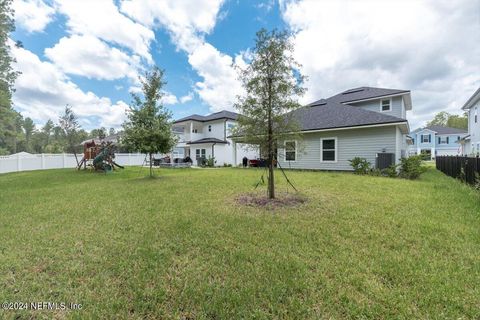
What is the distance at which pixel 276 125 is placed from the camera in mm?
6145

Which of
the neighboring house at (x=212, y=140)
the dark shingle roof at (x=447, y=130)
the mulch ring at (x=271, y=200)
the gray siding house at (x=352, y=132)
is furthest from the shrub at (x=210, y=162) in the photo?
the dark shingle roof at (x=447, y=130)

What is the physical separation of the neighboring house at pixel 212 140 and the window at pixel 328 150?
7.51 meters

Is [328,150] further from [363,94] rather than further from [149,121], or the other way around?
[149,121]

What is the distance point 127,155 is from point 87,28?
1862 cm

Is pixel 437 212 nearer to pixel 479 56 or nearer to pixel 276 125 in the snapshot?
pixel 276 125

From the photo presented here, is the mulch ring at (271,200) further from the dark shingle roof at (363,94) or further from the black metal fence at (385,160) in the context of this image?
the dark shingle roof at (363,94)

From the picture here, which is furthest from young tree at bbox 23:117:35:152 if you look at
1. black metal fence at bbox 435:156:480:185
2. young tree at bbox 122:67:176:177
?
A: black metal fence at bbox 435:156:480:185

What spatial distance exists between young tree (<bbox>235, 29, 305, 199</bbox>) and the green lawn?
7.07 ft

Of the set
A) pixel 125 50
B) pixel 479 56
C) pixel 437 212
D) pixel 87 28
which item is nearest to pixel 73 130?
pixel 125 50

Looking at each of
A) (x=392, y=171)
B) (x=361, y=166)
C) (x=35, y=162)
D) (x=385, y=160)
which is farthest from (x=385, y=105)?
(x=35, y=162)

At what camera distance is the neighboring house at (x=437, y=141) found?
40691 mm

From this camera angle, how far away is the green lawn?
2.25 metres

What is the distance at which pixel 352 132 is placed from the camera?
1341 cm

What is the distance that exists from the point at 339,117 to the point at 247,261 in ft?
44.8
